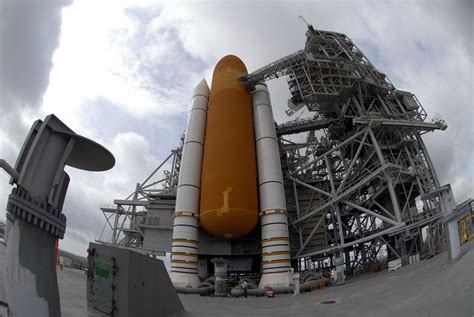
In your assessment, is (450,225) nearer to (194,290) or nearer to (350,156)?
(194,290)

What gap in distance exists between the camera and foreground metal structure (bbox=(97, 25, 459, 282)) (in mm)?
24000

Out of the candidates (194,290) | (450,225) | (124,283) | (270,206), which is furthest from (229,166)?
(124,283)

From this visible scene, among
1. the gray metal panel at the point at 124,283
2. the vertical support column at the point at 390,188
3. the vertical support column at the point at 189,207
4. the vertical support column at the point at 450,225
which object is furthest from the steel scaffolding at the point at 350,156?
the gray metal panel at the point at 124,283

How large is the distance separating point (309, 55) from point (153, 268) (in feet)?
79.1

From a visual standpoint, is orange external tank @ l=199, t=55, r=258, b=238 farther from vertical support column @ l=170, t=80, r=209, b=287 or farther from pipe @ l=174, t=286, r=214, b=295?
pipe @ l=174, t=286, r=214, b=295

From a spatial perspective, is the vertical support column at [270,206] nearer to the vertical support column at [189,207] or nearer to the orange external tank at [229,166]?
the orange external tank at [229,166]

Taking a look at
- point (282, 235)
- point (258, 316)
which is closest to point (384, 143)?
point (282, 235)

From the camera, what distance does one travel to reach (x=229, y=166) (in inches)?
938

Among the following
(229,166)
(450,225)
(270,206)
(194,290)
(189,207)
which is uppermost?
(229,166)

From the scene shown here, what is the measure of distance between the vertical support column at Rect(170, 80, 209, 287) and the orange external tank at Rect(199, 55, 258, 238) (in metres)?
1.09

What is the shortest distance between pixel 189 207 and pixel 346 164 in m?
15.9

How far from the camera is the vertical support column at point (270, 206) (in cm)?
2181

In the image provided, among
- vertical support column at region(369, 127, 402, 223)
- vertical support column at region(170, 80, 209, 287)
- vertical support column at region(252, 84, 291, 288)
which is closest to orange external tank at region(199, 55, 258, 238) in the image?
vertical support column at region(252, 84, 291, 288)

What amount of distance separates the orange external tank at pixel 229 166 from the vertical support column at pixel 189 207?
1.09 meters
